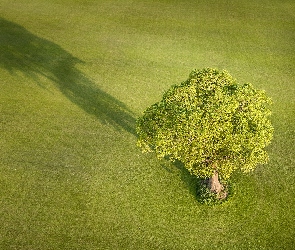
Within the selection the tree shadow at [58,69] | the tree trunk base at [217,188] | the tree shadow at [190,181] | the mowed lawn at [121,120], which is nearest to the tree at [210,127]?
the tree trunk base at [217,188]

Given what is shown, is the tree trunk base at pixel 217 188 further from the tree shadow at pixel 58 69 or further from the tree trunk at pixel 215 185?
the tree shadow at pixel 58 69

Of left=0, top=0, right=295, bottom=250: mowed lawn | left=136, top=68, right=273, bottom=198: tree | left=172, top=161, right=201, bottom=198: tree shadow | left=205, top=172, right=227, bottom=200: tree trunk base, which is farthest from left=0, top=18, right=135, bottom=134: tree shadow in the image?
left=136, top=68, right=273, bottom=198: tree

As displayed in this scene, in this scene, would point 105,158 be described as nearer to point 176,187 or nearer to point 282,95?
point 176,187

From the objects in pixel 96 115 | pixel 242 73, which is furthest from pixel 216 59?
pixel 96 115

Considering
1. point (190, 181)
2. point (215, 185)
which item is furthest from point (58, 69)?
point (215, 185)

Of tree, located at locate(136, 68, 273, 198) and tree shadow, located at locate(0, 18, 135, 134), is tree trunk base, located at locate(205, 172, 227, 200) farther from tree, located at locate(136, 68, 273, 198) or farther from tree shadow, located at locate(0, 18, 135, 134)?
tree shadow, located at locate(0, 18, 135, 134)
